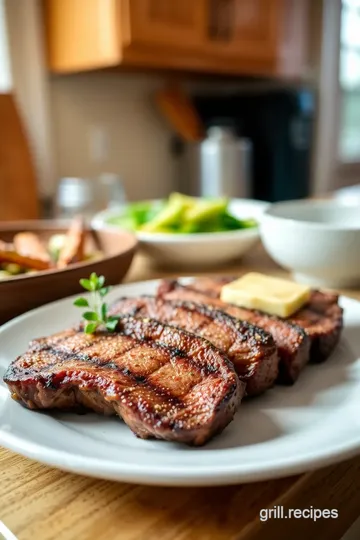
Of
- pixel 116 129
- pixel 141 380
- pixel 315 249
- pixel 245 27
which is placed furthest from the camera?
pixel 116 129

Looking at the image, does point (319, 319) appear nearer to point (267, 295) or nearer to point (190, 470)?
point (267, 295)

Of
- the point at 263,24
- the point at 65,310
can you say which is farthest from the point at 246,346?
the point at 263,24

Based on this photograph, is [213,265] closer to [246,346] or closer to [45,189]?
[246,346]

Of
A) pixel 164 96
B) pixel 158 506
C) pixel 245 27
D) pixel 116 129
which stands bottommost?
pixel 158 506

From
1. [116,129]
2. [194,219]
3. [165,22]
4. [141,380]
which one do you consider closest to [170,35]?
[165,22]

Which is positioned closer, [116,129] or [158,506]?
[158,506]

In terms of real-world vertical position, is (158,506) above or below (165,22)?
below

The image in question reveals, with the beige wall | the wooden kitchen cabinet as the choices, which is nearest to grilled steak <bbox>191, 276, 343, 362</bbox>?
the wooden kitchen cabinet
